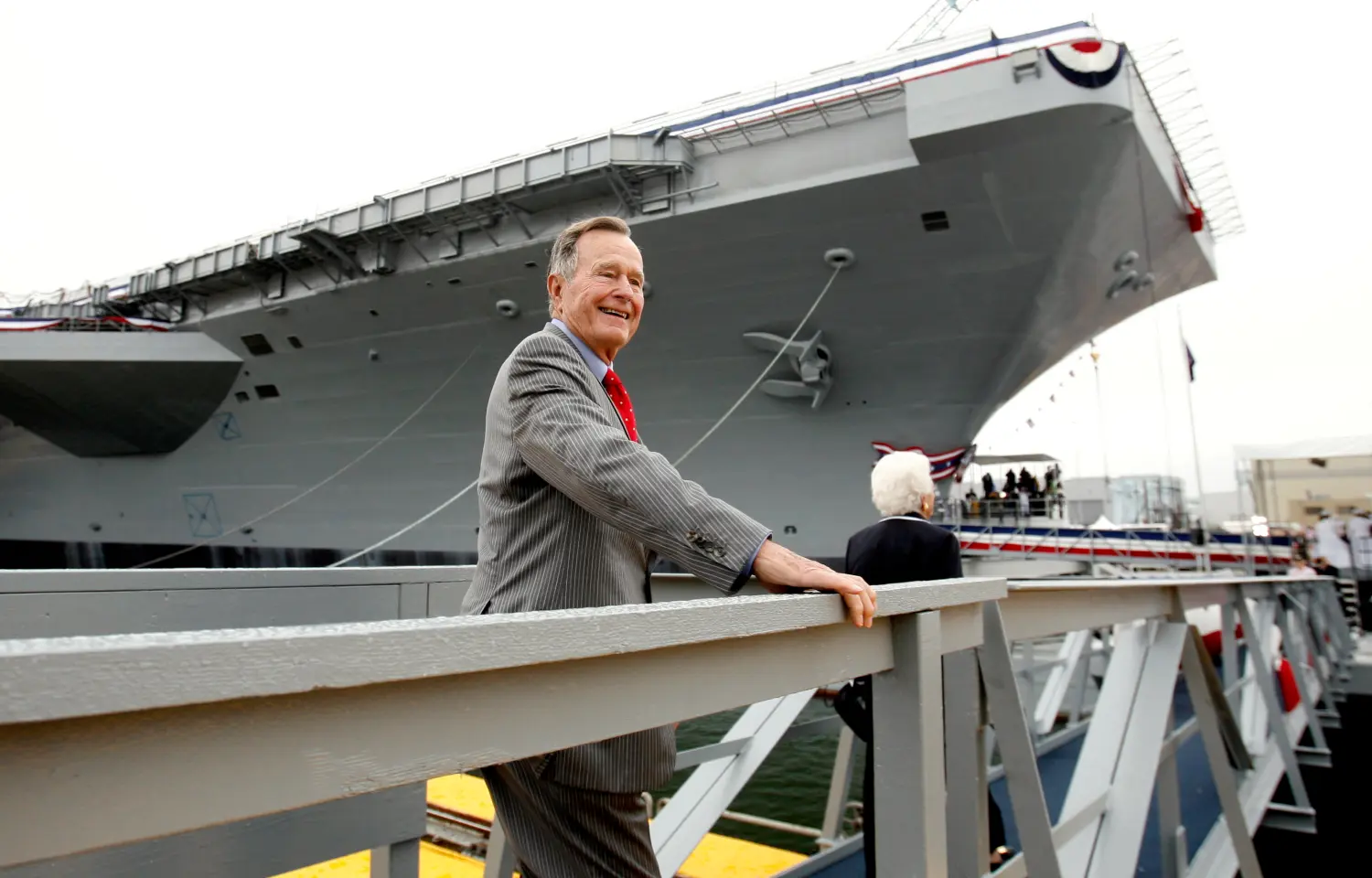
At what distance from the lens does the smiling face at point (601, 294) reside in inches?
46.5

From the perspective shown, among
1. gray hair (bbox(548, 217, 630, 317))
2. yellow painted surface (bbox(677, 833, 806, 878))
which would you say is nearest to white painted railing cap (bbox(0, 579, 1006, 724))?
gray hair (bbox(548, 217, 630, 317))

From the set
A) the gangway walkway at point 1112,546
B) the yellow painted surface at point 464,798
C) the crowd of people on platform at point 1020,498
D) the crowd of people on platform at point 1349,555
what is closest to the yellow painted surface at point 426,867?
the yellow painted surface at point 464,798

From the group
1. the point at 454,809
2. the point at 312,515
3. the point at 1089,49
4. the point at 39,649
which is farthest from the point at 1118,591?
the point at 312,515

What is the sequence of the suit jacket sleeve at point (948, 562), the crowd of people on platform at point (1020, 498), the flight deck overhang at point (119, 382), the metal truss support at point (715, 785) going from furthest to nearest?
1. the flight deck overhang at point (119, 382)
2. the crowd of people on platform at point (1020, 498)
3. the metal truss support at point (715, 785)
4. the suit jacket sleeve at point (948, 562)

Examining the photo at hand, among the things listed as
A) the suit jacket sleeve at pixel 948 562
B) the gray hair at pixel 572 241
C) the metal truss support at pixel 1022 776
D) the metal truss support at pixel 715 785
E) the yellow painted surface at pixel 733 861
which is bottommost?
the yellow painted surface at pixel 733 861

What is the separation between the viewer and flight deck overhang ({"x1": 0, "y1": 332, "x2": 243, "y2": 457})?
1330 cm

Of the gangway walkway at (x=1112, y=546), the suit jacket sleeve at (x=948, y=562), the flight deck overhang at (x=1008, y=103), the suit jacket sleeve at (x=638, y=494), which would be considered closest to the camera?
the suit jacket sleeve at (x=638, y=494)

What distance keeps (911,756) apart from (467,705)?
75 cm

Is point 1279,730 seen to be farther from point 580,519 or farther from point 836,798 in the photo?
point 580,519

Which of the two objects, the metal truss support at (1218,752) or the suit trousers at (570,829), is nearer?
the suit trousers at (570,829)

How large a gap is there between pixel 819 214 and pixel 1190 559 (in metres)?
6.63

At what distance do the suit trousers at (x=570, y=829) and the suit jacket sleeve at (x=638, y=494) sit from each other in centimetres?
32

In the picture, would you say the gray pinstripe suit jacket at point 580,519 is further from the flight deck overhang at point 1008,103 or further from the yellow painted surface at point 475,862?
the flight deck overhang at point 1008,103

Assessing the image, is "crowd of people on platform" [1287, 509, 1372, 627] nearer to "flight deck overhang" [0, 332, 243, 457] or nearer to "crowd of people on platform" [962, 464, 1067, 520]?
"crowd of people on platform" [962, 464, 1067, 520]
